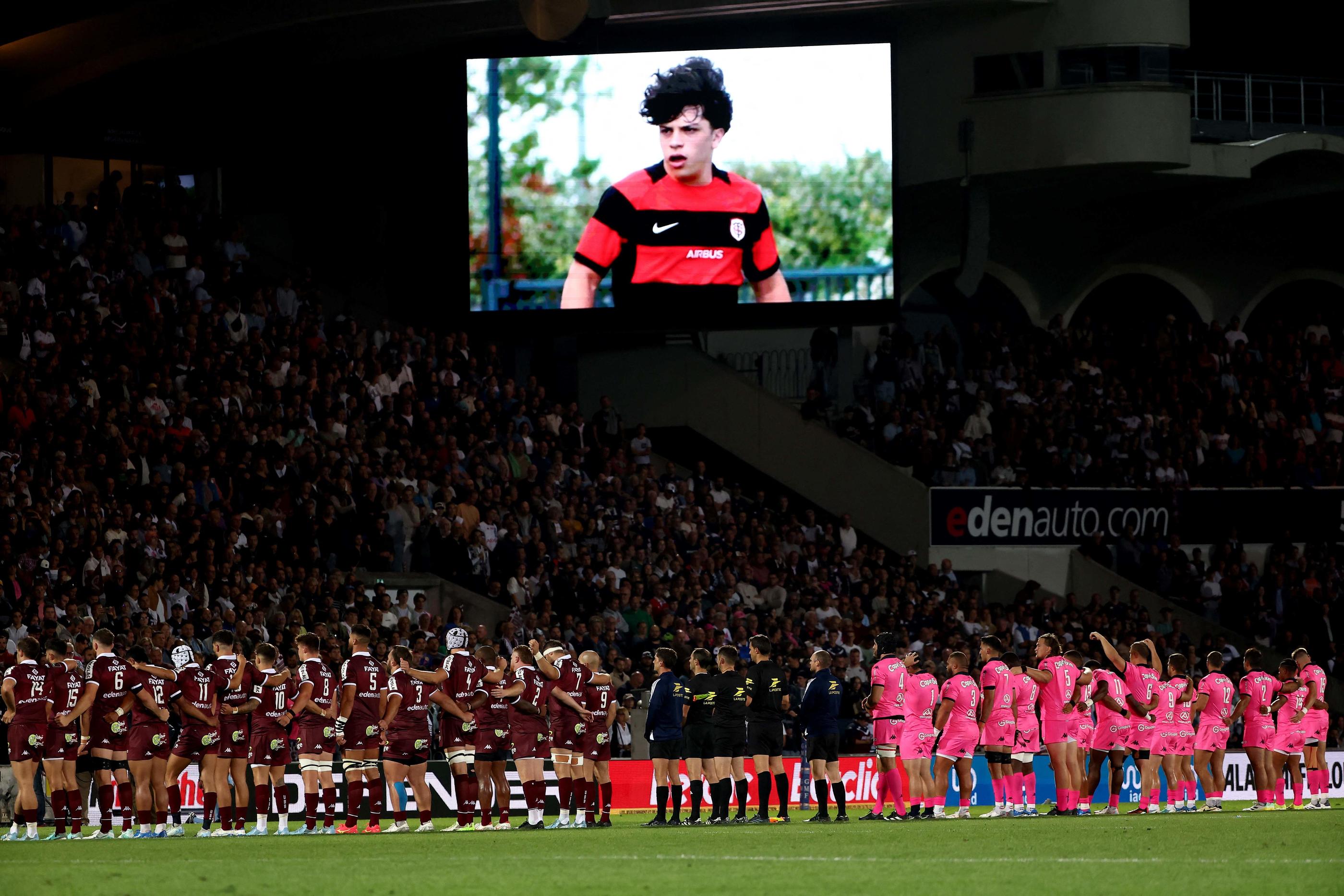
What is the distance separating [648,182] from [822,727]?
14285 mm

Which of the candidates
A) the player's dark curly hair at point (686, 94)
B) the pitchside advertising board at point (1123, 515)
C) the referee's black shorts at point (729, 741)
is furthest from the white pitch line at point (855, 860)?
the pitchside advertising board at point (1123, 515)

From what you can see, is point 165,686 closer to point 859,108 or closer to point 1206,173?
point 859,108

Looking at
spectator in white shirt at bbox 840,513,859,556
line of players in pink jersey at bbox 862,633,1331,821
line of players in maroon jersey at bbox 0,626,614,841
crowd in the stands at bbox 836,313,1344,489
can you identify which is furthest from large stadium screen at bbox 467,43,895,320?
line of players in maroon jersey at bbox 0,626,614,841

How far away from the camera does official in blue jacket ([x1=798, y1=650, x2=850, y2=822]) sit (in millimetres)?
20922

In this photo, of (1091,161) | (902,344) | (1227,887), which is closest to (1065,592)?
(902,344)

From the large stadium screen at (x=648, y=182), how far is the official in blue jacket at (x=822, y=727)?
1300cm

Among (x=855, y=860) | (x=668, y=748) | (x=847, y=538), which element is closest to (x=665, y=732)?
(x=668, y=748)

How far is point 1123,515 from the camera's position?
35.8m

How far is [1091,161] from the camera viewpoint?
34.6 meters

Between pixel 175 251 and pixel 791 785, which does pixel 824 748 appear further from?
pixel 175 251

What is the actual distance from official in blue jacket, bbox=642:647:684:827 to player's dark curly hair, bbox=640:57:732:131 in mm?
14462

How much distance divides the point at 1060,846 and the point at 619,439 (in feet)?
59.2

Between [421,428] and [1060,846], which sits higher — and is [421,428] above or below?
above

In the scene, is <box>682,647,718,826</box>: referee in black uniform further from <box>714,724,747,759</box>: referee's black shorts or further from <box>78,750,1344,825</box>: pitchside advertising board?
<box>78,750,1344,825</box>: pitchside advertising board
